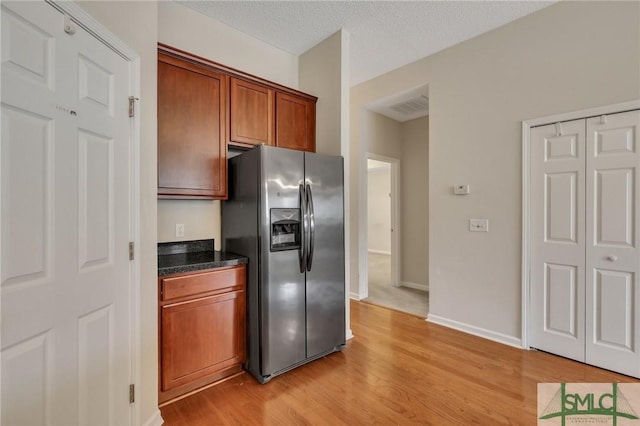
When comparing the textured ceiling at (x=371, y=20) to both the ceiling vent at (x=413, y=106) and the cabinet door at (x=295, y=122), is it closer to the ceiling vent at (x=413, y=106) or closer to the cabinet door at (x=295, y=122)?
the cabinet door at (x=295, y=122)

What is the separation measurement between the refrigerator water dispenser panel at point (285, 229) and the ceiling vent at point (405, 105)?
8.20 feet

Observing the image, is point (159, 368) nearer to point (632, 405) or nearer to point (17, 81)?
point (17, 81)

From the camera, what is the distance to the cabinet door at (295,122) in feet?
9.37

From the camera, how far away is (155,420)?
5.71 ft

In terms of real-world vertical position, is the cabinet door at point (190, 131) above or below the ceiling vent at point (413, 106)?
below

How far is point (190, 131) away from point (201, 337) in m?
1.56

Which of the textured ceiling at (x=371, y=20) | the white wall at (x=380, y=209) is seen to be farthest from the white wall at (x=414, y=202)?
the white wall at (x=380, y=209)

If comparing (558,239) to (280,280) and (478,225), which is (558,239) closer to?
(478,225)

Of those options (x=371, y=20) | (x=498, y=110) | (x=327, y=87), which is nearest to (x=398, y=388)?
(x=498, y=110)

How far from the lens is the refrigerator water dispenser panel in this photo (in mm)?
2256

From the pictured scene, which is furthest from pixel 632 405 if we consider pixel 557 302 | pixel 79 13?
pixel 79 13

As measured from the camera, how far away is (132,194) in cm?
161

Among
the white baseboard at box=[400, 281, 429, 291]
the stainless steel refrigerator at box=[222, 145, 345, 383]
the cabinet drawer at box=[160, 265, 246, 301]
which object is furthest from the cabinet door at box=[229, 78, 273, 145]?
the white baseboard at box=[400, 281, 429, 291]

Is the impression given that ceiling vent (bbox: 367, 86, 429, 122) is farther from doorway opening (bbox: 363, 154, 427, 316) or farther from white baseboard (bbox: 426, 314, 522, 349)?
white baseboard (bbox: 426, 314, 522, 349)
